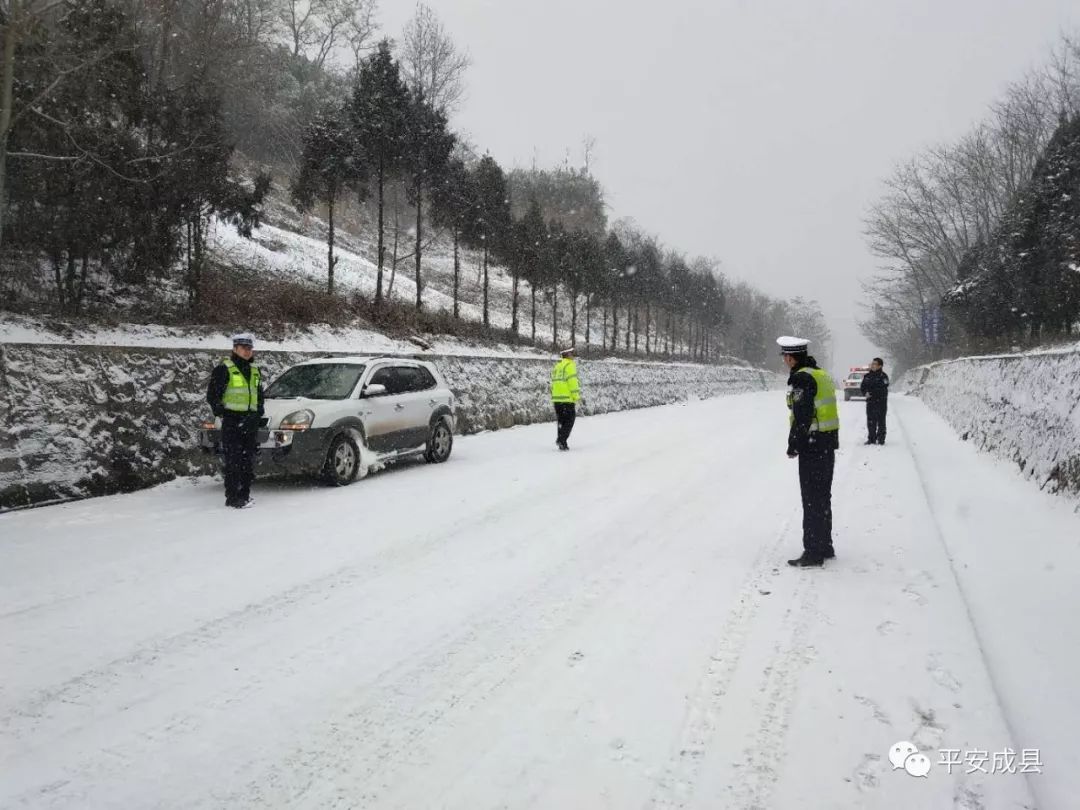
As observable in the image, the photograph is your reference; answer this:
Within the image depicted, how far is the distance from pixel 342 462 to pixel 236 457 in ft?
5.15

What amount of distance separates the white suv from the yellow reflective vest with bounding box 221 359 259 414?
714mm

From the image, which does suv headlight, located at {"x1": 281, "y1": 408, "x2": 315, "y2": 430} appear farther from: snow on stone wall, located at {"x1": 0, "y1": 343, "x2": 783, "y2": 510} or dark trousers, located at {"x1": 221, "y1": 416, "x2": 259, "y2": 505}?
snow on stone wall, located at {"x1": 0, "y1": 343, "x2": 783, "y2": 510}

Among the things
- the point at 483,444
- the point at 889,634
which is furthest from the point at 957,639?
the point at 483,444

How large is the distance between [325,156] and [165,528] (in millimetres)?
19423

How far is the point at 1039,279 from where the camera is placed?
2450cm

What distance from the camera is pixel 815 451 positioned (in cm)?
546

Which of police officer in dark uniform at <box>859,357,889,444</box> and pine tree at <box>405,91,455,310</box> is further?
pine tree at <box>405,91,455,310</box>

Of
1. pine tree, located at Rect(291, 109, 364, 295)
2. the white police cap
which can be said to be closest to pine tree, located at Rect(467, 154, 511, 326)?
pine tree, located at Rect(291, 109, 364, 295)

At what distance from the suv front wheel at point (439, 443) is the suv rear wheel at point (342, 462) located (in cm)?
186

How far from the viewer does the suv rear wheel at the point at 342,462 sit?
859cm

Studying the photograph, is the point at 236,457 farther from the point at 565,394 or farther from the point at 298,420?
the point at 565,394

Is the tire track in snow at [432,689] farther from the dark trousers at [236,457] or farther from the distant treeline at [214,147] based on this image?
the distant treeline at [214,147]

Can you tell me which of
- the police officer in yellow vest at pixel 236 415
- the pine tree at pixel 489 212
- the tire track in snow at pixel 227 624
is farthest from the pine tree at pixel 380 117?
the tire track in snow at pixel 227 624

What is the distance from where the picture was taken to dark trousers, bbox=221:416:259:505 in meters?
7.48
